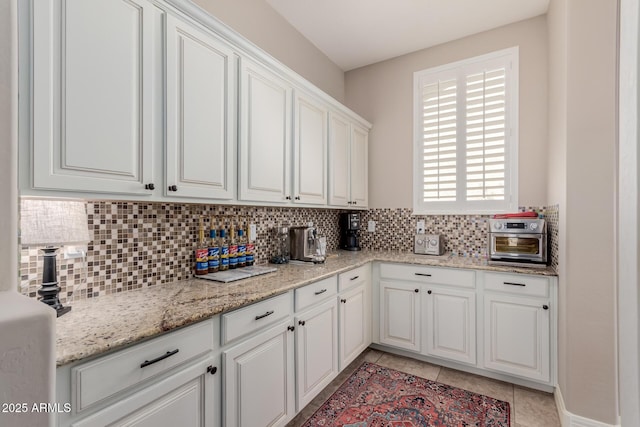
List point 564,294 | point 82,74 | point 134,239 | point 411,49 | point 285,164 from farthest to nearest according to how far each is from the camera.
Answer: point 411,49 → point 285,164 → point 564,294 → point 134,239 → point 82,74

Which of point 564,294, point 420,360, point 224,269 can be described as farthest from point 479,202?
point 224,269

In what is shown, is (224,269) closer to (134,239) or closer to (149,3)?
(134,239)

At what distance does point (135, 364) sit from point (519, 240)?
256cm

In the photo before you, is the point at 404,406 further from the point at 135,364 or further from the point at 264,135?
the point at 264,135

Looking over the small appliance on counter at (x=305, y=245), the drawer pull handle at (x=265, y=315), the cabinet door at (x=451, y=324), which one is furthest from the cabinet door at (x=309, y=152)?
the cabinet door at (x=451, y=324)

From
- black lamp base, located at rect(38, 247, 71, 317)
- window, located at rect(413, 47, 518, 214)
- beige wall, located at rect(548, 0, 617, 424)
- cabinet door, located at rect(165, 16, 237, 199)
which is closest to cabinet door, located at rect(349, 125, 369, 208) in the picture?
window, located at rect(413, 47, 518, 214)

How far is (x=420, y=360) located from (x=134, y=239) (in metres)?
2.42

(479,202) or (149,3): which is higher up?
(149,3)

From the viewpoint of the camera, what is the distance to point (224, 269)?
81.3 inches

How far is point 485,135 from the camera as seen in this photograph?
9.55 ft

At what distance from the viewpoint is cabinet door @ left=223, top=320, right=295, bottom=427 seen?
143 centimetres

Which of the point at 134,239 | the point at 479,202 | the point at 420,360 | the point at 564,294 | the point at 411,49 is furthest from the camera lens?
the point at 411,49

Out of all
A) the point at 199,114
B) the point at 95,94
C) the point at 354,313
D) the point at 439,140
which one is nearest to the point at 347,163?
the point at 439,140

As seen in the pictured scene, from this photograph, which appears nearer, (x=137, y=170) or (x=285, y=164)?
(x=137, y=170)
